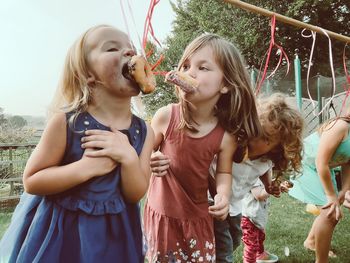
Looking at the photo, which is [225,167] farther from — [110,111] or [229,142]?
[110,111]

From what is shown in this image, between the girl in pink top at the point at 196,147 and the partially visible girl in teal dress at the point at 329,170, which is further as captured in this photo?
the partially visible girl in teal dress at the point at 329,170

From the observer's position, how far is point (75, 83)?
44.9 inches

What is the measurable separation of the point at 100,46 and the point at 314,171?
8.56 feet

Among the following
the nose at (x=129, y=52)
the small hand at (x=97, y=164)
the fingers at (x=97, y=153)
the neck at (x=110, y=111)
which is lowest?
the small hand at (x=97, y=164)

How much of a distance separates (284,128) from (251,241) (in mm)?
1104

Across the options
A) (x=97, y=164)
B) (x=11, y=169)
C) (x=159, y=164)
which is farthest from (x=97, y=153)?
(x=11, y=169)

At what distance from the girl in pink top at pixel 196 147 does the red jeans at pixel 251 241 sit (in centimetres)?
121

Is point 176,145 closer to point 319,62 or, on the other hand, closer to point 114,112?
point 114,112

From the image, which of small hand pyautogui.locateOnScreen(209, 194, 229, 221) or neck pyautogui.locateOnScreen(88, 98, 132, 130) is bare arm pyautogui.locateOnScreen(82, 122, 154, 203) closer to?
neck pyautogui.locateOnScreen(88, 98, 132, 130)

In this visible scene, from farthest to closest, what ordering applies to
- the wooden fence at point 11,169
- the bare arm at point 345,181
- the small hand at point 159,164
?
the wooden fence at point 11,169, the bare arm at point 345,181, the small hand at point 159,164

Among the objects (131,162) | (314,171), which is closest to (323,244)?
(314,171)

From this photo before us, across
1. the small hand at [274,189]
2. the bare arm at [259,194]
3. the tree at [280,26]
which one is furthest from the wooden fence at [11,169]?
the tree at [280,26]

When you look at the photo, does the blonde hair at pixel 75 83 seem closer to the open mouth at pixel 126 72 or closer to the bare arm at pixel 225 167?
the open mouth at pixel 126 72

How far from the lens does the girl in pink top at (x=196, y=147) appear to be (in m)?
1.60
